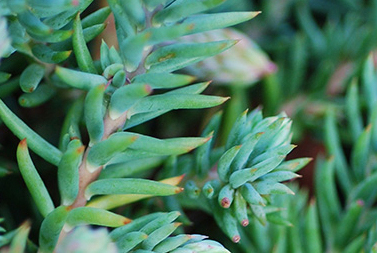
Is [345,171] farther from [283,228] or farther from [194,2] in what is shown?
[194,2]

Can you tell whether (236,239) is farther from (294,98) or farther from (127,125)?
(294,98)

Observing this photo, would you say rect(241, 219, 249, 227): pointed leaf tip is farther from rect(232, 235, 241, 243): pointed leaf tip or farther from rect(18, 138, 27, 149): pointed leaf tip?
rect(18, 138, 27, 149): pointed leaf tip

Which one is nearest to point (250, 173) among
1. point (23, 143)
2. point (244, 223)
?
point (244, 223)

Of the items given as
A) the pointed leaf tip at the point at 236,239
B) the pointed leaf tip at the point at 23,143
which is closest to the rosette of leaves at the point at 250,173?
the pointed leaf tip at the point at 236,239

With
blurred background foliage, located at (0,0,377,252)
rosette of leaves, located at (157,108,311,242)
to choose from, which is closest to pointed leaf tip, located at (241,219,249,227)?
rosette of leaves, located at (157,108,311,242)

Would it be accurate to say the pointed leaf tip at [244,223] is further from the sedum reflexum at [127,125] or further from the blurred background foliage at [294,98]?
the blurred background foliage at [294,98]

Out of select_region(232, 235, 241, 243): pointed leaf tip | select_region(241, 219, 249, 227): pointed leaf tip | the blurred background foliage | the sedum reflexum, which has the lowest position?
the blurred background foliage

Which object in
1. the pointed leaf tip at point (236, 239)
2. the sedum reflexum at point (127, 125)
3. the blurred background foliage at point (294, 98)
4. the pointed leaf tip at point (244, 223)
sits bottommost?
the blurred background foliage at point (294, 98)

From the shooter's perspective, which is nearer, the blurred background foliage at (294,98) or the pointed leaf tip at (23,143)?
the pointed leaf tip at (23,143)
